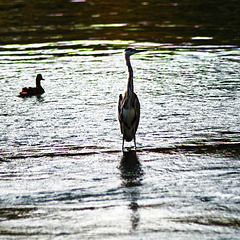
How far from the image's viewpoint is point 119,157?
→ 9.91 m

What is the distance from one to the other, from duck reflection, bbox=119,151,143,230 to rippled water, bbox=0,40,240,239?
0.02m

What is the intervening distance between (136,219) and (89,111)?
22.2ft

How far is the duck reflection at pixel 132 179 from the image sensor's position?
7266mm

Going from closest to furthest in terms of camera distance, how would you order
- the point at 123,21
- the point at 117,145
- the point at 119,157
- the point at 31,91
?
the point at 119,157 → the point at 117,145 → the point at 31,91 → the point at 123,21

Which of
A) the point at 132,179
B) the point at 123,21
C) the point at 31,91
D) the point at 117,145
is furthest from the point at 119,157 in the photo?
the point at 123,21

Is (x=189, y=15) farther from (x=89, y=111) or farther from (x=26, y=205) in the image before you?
(x=26, y=205)

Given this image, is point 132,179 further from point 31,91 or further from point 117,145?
point 31,91

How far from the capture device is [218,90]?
15.1 meters

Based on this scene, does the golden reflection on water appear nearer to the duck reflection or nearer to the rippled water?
the rippled water

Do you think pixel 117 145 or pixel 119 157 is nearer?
pixel 119 157

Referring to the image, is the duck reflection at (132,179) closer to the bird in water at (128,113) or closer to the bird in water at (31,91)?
the bird in water at (128,113)

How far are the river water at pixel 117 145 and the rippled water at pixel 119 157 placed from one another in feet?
0.08

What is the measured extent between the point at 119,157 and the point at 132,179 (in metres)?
1.31

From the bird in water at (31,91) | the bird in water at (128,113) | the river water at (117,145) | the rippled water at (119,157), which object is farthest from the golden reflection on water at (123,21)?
the bird in water at (128,113)
